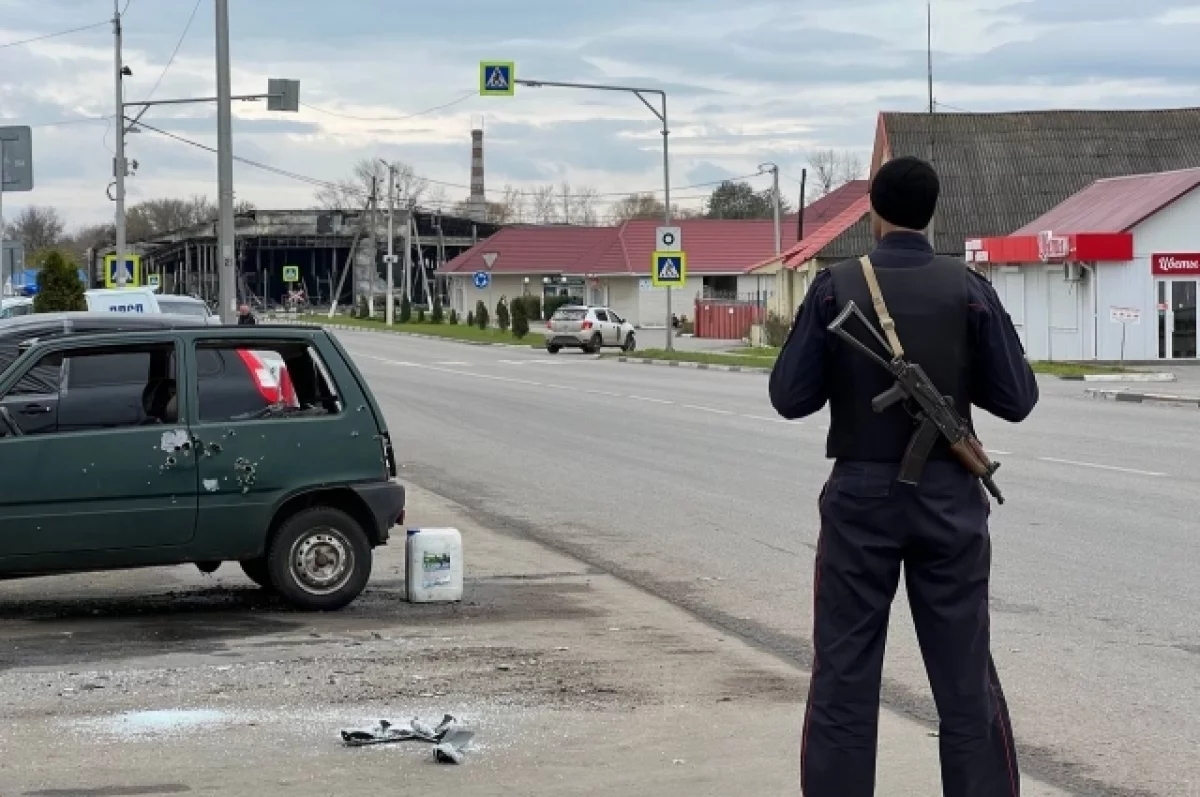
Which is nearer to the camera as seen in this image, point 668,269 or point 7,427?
point 7,427

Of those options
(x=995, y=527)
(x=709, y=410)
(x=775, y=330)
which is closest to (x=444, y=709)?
(x=995, y=527)

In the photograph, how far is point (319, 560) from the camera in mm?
10297

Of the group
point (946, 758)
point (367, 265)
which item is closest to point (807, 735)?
point (946, 758)

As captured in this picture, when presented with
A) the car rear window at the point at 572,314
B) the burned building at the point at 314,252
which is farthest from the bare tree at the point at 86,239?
the car rear window at the point at 572,314

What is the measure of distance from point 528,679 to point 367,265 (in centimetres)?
12515

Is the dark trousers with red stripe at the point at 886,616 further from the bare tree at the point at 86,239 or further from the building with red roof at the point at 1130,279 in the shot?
the bare tree at the point at 86,239

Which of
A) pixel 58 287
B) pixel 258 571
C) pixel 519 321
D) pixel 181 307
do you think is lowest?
pixel 258 571

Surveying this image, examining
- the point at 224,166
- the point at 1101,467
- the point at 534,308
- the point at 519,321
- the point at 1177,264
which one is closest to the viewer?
the point at 1101,467

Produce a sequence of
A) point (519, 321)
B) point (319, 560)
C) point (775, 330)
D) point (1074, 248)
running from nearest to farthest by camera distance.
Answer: point (319, 560) → point (1074, 248) → point (775, 330) → point (519, 321)

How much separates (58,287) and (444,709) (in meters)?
35.3

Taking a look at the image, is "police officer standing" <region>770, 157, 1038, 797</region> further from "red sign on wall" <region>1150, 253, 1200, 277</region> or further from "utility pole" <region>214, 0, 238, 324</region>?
"red sign on wall" <region>1150, 253, 1200, 277</region>

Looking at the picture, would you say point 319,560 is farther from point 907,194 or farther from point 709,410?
point 709,410

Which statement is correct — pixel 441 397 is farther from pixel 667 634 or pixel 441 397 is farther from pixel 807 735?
pixel 807 735

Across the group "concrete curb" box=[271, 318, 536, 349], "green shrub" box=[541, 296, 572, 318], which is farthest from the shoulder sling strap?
"green shrub" box=[541, 296, 572, 318]
